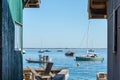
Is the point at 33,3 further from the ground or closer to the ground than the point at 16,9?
further from the ground

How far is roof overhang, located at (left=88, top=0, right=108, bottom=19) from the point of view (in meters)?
17.2

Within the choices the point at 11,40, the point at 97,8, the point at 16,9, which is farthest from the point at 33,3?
the point at 11,40

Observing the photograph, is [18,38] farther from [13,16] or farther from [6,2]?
[6,2]

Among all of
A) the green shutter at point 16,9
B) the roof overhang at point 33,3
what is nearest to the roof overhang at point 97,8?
the roof overhang at point 33,3

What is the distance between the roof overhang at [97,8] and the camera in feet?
56.4

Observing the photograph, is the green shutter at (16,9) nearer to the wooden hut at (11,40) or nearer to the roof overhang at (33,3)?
the wooden hut at (11,40)

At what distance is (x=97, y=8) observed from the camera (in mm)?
18000

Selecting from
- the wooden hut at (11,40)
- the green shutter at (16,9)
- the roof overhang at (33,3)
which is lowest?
the wooden hut at (11,40)

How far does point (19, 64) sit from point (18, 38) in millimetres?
1153

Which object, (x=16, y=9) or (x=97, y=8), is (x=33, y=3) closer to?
(x=97, y=8)

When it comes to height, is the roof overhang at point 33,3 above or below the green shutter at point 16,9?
above

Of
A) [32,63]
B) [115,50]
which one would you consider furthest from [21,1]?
[32,63]

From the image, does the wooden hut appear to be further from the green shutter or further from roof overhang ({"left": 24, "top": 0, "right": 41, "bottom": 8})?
roof overhang ({"left": 24, "top": 0, "right": 41, "bottom": 8})

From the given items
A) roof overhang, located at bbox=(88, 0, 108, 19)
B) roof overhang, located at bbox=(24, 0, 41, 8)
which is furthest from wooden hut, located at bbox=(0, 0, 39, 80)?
roof overhang, located at bbox=(88, 0, 108, 19)
